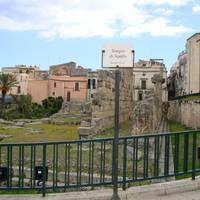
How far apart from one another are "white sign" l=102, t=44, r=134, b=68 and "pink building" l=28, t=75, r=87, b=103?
6852 cm

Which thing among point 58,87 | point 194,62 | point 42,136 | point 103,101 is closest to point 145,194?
point 42,136

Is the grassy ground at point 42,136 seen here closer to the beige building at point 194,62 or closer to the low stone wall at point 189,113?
the low stone wall at point 189,113

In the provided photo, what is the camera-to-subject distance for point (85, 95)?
76812 millimetres

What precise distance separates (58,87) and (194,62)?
119 ft

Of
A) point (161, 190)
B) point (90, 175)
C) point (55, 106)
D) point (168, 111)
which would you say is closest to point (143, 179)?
point (161, 190)

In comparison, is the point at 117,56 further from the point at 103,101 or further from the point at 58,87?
the point at 58,87

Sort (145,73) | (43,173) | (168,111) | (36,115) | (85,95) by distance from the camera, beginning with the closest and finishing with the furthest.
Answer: (43,173)
(168,111)
(36,115)
(145,73)
(85,95)

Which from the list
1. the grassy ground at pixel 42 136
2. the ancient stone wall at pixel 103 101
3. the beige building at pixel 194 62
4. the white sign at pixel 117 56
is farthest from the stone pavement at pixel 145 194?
the beige building at pixel 194 62

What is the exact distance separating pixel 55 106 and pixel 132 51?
56.5 metres

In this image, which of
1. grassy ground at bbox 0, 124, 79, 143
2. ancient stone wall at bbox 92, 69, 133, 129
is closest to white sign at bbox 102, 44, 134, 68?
grassy ground at bbox 0, 124, 79, 143

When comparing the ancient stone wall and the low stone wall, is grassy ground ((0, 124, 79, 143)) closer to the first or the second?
the ancient stone wall

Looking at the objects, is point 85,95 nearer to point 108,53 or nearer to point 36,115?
point 36,115

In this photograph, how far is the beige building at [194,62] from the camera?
41522 millimetres

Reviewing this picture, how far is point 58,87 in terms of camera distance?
74.8 m
